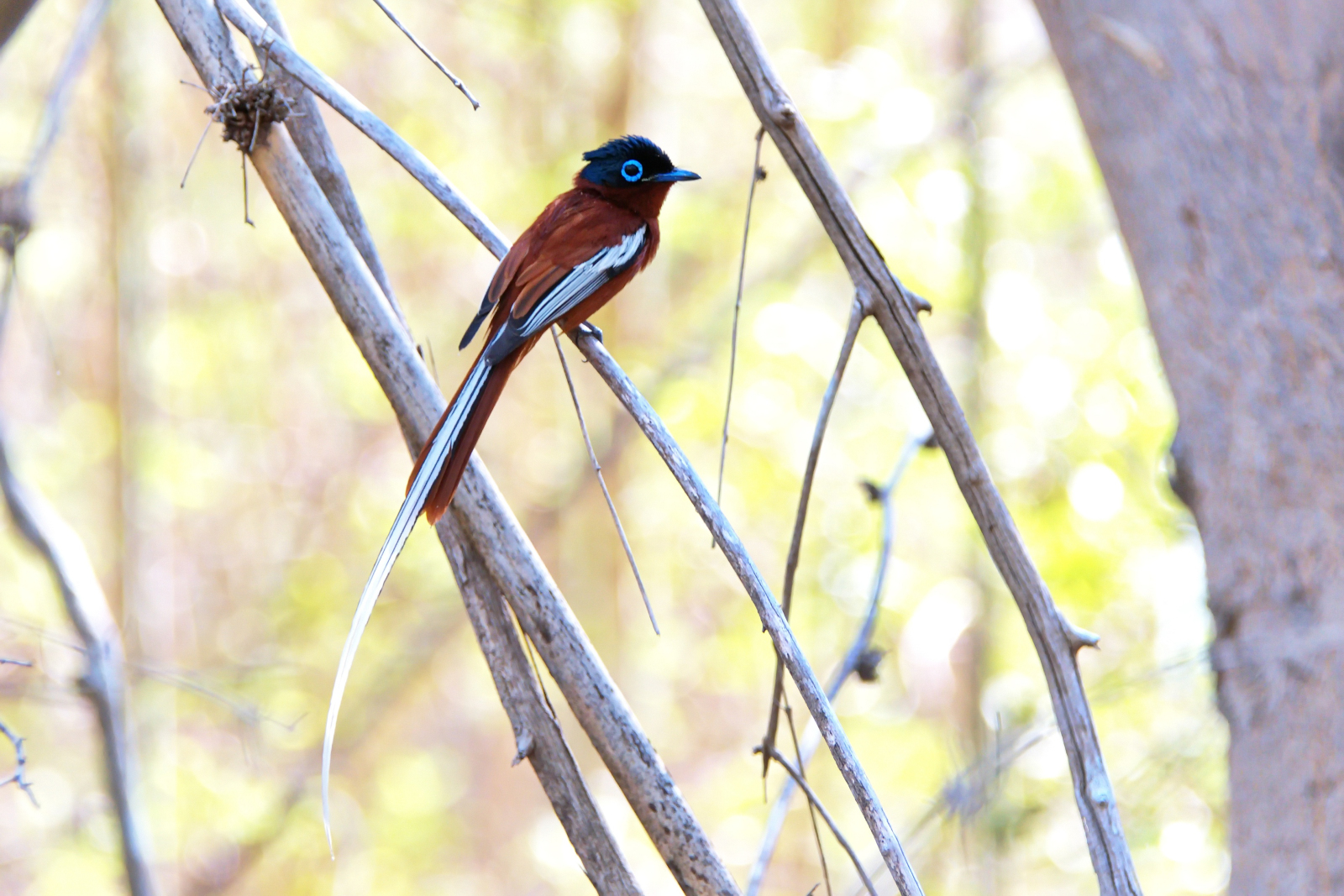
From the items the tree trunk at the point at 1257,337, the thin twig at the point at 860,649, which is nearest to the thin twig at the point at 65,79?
the thin twig at the point at 860,649

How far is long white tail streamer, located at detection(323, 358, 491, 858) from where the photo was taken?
114cm

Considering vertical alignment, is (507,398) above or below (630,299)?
above

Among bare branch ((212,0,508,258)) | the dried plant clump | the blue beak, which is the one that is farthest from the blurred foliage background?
the dried plant clump

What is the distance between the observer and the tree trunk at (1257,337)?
4.93 feet

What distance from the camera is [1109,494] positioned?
473 centimetres

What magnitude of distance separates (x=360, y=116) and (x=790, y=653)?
0.90m

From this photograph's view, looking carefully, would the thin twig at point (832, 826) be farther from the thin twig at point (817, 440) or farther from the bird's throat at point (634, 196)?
the bird's throat at point (634, 196)

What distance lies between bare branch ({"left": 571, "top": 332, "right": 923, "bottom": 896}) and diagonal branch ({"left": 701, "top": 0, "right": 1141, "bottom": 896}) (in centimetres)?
33

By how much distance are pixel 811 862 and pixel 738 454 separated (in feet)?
10.6

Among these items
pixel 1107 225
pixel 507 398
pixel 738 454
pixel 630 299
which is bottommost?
pixel 738 454

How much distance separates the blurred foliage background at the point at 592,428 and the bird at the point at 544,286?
8.83 ft

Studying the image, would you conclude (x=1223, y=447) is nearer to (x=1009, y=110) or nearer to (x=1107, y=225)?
(x=1107, y=225)

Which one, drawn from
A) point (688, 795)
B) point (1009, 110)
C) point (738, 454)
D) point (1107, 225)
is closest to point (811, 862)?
point (688, 795)

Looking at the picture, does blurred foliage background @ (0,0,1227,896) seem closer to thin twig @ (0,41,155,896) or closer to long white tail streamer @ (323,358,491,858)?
thin twig @ (0,41,155,896)
